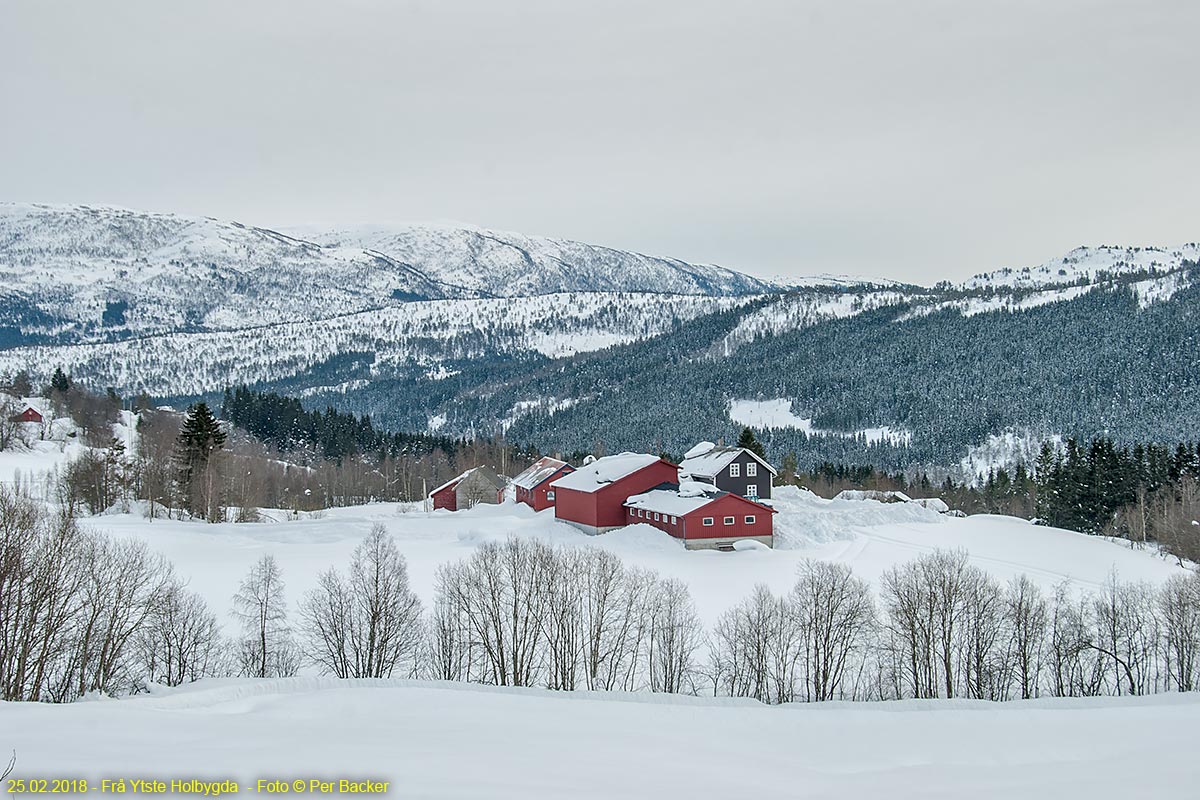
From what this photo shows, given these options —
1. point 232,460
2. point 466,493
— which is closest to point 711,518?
point 466,493

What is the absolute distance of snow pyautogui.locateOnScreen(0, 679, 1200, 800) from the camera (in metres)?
15.4

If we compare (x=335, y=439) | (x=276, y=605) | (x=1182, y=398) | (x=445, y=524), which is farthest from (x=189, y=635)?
(x=1182, y=398)

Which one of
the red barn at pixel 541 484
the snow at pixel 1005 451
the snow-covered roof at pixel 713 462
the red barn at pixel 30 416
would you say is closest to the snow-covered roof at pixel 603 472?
the red barn at pixel 541 484

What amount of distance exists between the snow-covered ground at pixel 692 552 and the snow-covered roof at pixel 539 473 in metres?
5.46

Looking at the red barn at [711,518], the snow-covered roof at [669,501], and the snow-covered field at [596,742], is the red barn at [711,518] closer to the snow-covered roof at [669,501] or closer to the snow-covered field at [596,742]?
the snow-covered roof at [669,501]

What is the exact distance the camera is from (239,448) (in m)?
105

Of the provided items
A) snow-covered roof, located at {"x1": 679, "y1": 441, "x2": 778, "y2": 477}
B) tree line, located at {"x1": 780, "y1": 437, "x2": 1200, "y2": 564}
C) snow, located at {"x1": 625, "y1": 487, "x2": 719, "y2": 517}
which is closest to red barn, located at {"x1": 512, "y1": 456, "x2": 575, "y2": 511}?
snow-covered roof, located at {"x1": 679, "y1": 441, "x2": 778, "y2": 477}

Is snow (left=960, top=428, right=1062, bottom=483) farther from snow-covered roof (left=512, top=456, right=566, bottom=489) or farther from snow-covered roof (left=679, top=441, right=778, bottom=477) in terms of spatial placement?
snow-covered roof (left=512, top=456, right=566, bottom=489)

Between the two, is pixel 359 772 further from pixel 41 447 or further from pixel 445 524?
pixel 41 447

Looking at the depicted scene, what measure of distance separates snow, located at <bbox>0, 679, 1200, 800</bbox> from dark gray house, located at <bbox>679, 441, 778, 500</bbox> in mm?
43910

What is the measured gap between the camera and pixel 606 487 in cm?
6100

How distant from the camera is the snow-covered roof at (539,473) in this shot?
7500 cm

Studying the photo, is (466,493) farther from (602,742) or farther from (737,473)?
(602,742)

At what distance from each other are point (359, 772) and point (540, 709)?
9.56 metres
